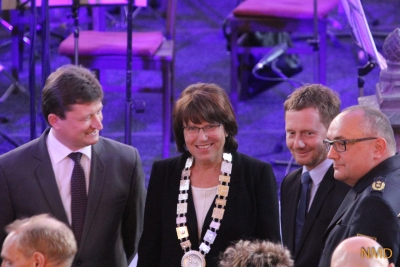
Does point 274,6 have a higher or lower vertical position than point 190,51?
higher

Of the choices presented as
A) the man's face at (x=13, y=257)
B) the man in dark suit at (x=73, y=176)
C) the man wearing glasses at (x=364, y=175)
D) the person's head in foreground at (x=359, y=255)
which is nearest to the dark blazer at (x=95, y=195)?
the man in dark suit at (x=73, y=176)

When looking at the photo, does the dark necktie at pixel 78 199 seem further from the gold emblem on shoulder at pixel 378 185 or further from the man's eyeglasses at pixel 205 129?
the gold emblem on shoulder at pixel 378 185

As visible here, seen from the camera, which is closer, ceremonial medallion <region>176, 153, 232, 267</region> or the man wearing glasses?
the man wearing glasses

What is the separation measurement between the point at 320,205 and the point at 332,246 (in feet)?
1.52

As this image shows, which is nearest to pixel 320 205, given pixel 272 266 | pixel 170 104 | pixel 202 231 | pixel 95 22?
pixel 202 231

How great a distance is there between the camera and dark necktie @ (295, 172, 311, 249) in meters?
3.41

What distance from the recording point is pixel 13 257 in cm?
278

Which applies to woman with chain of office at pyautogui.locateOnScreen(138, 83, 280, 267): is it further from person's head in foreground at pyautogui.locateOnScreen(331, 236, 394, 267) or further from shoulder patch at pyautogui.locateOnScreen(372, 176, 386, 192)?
person's head in foreground at pyautogui.locateOnScreen(331, 236, 394, 267)

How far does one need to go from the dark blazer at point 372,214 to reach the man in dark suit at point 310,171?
28cm

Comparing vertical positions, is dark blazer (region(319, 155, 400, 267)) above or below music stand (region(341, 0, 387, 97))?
below

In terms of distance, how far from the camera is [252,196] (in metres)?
3.37

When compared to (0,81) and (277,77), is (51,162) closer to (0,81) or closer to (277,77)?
(0,81)

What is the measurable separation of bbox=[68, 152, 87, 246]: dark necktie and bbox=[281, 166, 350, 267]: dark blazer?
86 cm

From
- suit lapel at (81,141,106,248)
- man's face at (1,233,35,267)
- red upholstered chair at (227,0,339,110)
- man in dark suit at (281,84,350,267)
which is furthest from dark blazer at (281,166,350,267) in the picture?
red upholstered chair at (227,0,339,110)
